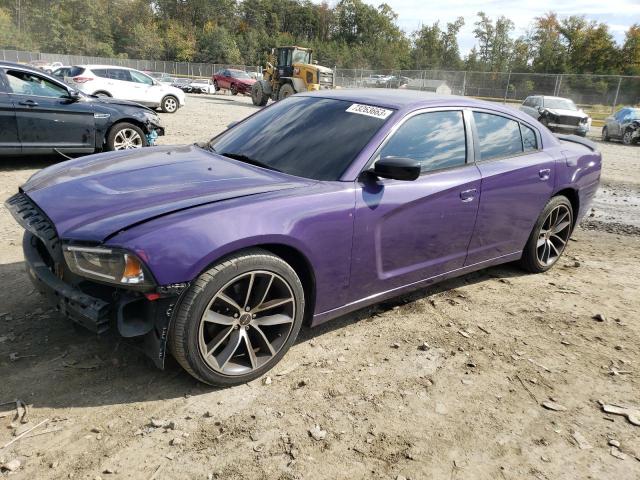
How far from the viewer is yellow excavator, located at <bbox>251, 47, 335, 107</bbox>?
23906 millimetres

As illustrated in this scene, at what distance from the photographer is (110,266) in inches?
96.3

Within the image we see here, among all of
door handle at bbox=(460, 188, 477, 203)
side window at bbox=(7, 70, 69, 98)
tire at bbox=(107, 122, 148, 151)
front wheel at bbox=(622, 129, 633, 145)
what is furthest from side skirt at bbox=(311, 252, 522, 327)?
front wheel at bbox=(622, 129, 633, 145)

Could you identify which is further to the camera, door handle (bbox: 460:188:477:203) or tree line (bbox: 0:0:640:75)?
tree line (bbox: 0:0:640:75)

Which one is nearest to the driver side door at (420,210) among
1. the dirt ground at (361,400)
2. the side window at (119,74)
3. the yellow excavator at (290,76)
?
the dirt ground at (361,400)

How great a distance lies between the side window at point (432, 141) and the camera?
11.3ft

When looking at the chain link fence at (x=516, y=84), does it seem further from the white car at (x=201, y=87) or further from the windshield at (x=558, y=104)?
the white car at (x=201, y=87)

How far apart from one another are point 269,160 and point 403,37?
114987mm

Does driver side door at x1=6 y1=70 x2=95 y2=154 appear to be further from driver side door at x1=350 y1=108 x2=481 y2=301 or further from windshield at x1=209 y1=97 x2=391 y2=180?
driver side door at x1=350 y1=108 x2=481 y2=301

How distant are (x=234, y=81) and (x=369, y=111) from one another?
1345 inches

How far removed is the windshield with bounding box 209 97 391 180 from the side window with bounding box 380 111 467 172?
178mm

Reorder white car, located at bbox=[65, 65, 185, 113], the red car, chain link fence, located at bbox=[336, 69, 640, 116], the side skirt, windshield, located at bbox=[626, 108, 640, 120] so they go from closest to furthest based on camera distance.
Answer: the side skirt
white car, located at bbox=[65, 65, 185, 113]
windshield, located at bbox=[626, 108, 640, 120]
chain link fence, located at bbox=[336, 69, 640, 116]
the red car

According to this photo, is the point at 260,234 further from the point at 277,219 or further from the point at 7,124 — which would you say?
the point at 7,124

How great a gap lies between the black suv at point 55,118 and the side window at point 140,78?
32.6 ft

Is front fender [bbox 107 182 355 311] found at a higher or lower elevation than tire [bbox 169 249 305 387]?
higher
